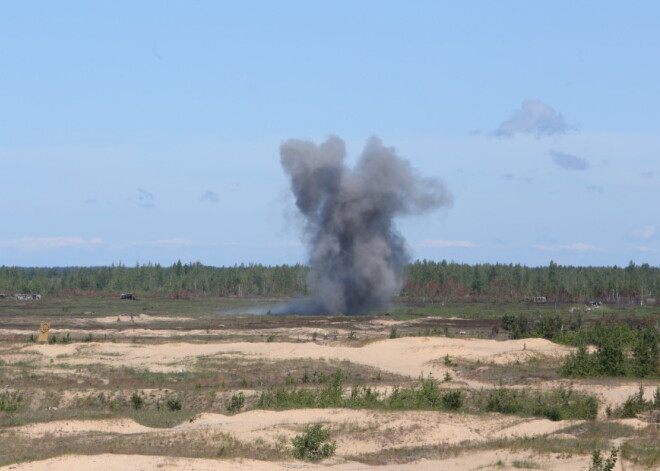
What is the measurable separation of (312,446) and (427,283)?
126 meters

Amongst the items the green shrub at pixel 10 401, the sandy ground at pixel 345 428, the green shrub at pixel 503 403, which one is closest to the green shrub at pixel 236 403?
the sandy ground at pixel 345 428

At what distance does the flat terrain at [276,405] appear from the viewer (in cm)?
2648

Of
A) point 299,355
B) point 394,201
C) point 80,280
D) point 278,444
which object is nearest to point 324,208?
point 394,201

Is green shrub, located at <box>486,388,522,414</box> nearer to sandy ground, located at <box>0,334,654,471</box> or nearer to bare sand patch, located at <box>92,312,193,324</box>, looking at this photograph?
sandy ground, located at <box>0,334,654,471</box>

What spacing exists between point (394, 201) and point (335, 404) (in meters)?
60.8

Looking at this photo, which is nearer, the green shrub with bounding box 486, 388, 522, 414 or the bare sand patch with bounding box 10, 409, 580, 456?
the bare sand patch with bounding box 10, 409, 580, 456

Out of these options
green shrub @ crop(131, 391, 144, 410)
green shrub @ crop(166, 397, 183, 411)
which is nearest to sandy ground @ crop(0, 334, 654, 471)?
green shrub @ crop(166, 397, 183, 411)

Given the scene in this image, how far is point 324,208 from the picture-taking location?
9612cm

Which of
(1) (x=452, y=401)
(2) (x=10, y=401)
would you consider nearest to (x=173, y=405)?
(2) (x=10, y=401)

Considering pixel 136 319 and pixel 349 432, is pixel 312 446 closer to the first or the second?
pixel 349 432

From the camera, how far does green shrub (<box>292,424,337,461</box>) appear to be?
26.9 m

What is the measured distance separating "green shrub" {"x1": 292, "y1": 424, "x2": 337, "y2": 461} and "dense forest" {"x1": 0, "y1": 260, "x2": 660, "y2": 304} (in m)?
111

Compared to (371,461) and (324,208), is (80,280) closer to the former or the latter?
(324,208)

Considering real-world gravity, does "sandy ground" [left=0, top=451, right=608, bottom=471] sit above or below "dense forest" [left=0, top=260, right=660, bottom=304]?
below
